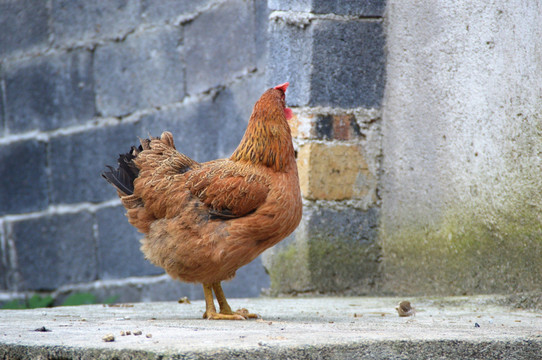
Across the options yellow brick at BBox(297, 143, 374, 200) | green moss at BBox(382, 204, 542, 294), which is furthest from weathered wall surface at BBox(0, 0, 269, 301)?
green moss at BBox(382, 204, 542, 294)

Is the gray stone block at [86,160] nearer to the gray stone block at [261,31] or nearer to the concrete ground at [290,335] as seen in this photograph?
the gray stone block at [261,31]

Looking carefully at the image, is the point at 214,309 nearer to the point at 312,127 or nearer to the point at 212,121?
the point at 312,127

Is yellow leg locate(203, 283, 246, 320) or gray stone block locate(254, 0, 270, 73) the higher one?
gray stone block locate(254, 0, 270, 73)

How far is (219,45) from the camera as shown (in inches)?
176

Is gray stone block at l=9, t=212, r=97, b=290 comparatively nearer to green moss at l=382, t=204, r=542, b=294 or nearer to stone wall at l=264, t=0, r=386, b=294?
stone wall at l=264, t=0, r=386, b=294

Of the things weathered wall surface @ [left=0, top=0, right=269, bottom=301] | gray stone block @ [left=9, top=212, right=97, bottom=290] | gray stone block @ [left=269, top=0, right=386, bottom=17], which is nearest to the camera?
gray stone block @ [left=269, top=0, right=386, bottom=17]

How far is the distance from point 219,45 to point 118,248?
1.94 m

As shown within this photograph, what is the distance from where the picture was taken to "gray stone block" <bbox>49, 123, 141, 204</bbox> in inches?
205

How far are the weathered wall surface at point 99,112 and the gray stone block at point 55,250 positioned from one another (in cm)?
1

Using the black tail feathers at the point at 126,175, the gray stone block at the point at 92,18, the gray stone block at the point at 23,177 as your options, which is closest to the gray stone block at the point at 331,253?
the black tail feathers at the point at 126,175

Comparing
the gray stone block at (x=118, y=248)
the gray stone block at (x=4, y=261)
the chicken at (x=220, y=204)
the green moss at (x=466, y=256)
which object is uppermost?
the chicken at (x=220, y=204)

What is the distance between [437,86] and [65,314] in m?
2.35

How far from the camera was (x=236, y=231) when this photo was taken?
8.90ft

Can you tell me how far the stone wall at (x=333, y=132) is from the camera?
374 cm
